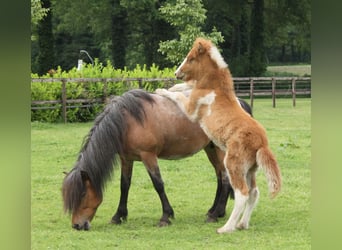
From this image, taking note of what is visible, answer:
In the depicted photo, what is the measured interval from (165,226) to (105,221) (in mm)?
436

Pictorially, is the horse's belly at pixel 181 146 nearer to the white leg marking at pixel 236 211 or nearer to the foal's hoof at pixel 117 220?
the foal's hoof at pixel 117 220

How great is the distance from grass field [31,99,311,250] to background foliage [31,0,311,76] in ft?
3.46

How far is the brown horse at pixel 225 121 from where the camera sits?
3021 millimetres

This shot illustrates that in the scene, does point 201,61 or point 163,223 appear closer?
point 201,61

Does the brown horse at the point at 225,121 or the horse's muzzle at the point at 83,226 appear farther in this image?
the horse's muzzle at the point at 83,226

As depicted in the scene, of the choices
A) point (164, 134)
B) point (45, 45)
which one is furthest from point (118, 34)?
point (164, 134)

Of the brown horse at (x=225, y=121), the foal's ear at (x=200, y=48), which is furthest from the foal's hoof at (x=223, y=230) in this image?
the foal's ear at (x=200, y=48)

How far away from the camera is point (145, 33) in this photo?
12188 millimetres

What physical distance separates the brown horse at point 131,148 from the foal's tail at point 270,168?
0.75 meters

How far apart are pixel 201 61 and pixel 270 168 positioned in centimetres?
74

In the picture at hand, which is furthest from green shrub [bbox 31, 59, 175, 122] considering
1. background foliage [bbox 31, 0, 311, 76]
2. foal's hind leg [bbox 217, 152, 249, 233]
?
foal's hind leg [bbox 217, 152, 249, 233]

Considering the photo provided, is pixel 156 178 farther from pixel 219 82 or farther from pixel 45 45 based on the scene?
pixel 45 45

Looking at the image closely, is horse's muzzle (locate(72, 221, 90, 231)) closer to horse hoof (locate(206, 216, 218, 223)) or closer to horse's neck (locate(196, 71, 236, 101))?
horse hoof (locate(206, 216, 218, 223))
